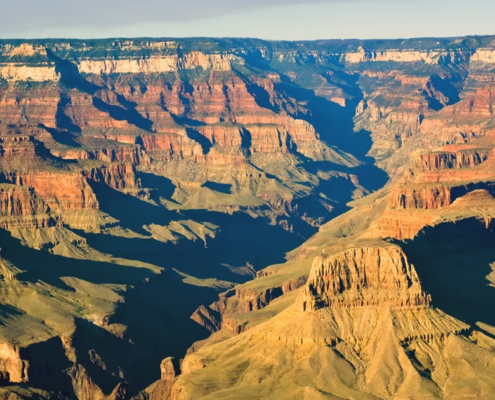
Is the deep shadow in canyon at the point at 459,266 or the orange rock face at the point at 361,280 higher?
the orange rock face at the point at 361,280

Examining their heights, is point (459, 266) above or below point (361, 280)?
below

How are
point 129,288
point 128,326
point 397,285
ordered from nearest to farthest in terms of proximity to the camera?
1. point 397,285
2. point 128,326
3. point 129,288

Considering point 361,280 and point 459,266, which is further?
point 459,266

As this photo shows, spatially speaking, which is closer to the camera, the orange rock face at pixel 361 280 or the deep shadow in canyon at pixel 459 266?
the orange rock face at pixel 361 280

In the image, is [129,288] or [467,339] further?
[129,288]

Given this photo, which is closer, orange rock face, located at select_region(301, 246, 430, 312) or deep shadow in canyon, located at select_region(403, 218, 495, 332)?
orange rock face, located at select_region(301, 246, 430, 312)

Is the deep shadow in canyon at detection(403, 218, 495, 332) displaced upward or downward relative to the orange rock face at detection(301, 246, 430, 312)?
downward

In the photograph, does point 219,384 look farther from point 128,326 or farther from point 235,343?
point 128,326

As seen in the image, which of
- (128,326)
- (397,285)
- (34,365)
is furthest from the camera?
(128,326)

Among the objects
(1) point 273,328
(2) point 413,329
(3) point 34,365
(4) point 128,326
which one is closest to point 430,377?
(2) point 413,329

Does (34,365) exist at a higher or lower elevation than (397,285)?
lower
